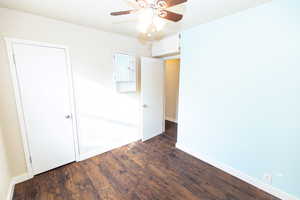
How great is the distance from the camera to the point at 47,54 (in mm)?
1896

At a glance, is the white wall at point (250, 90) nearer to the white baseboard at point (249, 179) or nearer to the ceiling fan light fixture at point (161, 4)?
the white baseboard at point (249, 179)

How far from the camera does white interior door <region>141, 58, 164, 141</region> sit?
9.45 feet

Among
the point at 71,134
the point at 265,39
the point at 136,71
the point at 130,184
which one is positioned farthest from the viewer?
the point at 136,71

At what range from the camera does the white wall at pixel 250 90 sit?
1.46 metres

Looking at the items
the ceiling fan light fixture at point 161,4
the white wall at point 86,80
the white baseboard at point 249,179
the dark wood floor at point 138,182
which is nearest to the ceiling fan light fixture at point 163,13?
the ceiling fan light fixture at point 161,4

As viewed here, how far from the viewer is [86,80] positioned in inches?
88.7

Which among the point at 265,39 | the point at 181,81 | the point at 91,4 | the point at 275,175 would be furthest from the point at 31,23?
→ the point at 275,175

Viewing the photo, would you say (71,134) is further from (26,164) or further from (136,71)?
(136,71)

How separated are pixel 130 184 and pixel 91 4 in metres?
2.44

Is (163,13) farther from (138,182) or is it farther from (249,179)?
(249,179)

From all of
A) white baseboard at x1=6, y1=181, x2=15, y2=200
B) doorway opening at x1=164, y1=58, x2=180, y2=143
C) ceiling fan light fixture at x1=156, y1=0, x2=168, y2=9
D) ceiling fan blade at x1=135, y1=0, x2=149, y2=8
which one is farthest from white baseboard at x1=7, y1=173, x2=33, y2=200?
doorway opening at x1=164, y1=58, x2=180, y2=143

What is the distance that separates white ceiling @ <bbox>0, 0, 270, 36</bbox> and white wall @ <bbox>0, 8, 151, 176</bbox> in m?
0.16

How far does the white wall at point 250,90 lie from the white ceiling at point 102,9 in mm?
202

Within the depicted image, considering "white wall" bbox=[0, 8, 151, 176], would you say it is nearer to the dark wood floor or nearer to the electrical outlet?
the dark wood floor
